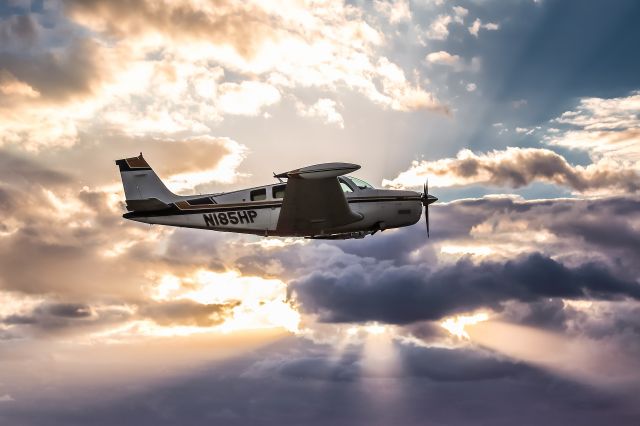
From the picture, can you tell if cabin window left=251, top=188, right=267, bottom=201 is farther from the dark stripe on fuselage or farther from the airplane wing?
the airplane wing

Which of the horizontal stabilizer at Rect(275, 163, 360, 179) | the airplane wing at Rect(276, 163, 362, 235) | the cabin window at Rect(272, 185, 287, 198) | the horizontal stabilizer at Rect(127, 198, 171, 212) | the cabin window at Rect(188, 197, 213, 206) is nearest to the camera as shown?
the horizontal stabilizer at Rect(275, 163, 360, 179)

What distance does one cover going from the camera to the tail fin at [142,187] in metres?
36.9

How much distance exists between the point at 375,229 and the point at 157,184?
1312 cm

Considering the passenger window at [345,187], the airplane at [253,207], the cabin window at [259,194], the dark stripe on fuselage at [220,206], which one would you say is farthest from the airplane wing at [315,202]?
the cabin window at [259,194]

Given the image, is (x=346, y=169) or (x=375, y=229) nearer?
(x=346, y=169)

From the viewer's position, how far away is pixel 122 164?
124 feet

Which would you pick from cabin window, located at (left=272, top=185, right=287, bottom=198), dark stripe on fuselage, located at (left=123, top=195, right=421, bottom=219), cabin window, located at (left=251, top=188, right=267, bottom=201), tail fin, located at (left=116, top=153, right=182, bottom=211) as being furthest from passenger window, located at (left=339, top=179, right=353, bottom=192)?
tail fin, located at (left=116, top=153, right=182, bottom=211)

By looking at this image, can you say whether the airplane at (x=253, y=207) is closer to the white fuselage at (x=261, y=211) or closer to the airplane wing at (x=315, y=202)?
the white fuselage at (x=261, y=211)

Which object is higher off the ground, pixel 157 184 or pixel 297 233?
pixel 157 184

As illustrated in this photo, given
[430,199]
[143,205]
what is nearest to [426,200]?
[430,199]

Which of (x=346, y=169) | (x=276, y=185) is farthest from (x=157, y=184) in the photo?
(x=346, y=169)

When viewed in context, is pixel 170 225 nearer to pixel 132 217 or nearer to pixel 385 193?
pixel 132 217

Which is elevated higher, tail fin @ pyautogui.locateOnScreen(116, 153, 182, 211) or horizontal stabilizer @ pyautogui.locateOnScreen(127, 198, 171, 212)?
tail fin @ pyautogui.locateOnScreen(116, 153, 182, 211)

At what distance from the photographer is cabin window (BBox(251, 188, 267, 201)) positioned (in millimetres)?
36406
